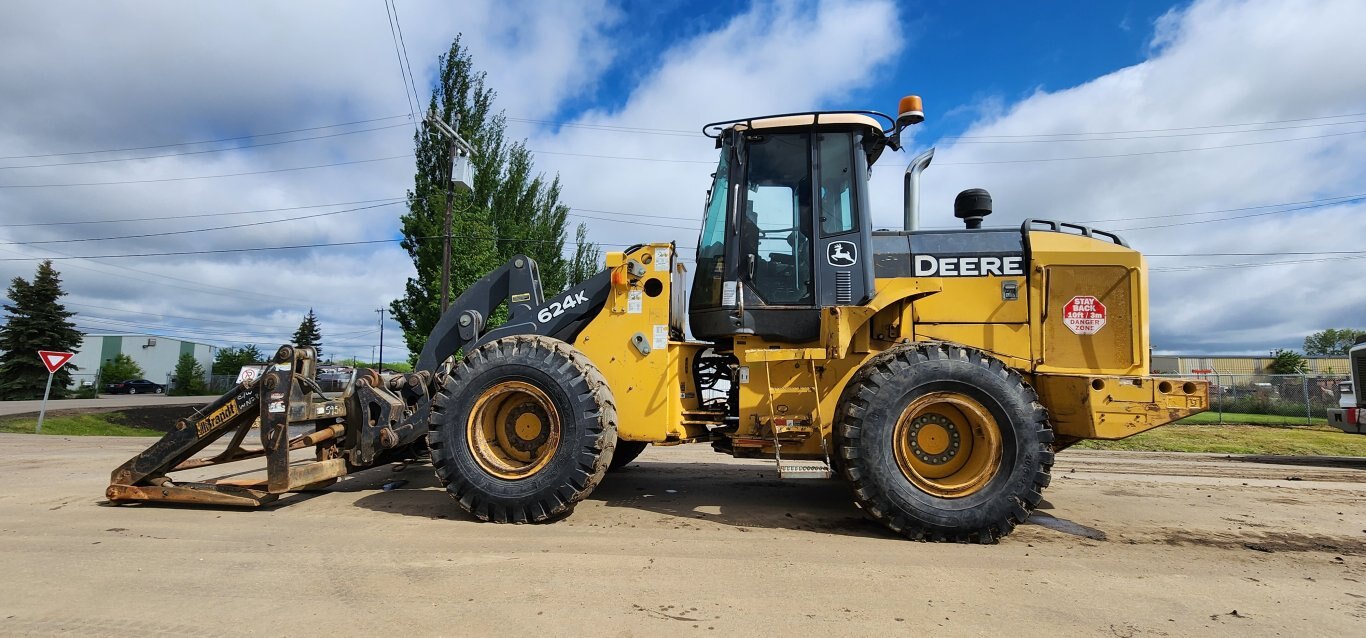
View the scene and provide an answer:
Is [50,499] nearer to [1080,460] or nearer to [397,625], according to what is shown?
[397,625]

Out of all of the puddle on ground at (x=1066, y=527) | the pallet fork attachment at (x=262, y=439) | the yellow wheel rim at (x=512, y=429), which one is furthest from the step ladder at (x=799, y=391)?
the pallet fork attachment at (x=262, y=439)

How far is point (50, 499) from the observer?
579 centimetres

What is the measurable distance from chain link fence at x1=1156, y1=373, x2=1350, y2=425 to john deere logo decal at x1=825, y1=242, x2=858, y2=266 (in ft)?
63.8

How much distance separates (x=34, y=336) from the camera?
37.8 meters

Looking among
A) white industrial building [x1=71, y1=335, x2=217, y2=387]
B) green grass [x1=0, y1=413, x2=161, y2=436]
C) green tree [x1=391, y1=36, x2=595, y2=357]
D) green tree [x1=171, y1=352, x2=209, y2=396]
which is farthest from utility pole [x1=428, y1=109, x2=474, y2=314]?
white industrial building [x1=71, y1=335, x2=217, y2=387]

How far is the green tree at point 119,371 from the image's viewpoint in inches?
2159

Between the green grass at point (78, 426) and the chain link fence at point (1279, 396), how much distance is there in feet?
104

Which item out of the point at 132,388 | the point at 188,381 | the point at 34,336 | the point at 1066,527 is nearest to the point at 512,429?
the point at 1066,527

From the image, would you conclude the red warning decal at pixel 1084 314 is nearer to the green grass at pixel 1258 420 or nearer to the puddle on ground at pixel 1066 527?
the puddle on ground at pixel 1066 527

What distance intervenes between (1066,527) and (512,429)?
447 cm

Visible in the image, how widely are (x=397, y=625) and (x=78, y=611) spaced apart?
1.66m

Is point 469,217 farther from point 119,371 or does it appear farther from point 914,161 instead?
point 119,371

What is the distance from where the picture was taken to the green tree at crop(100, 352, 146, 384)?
54844 millimetres

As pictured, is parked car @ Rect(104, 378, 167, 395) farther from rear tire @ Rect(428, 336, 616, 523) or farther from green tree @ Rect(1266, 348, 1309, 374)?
green tree @ Rect(1266, 348, 1309, 374)
